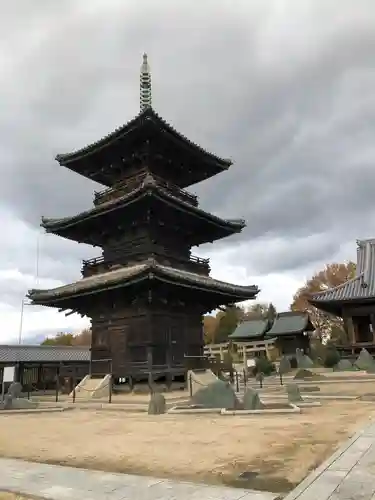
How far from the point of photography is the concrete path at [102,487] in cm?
500

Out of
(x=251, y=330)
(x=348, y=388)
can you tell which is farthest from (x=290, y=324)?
(x=348, y=388)

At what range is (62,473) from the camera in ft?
20.8

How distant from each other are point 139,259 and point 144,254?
0.43m

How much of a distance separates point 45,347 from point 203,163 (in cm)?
2070

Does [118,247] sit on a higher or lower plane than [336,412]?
higher

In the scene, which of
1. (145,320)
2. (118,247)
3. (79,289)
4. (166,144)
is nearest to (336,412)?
(145,320)

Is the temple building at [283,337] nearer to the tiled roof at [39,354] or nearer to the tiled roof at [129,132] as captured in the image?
the tiled roof at [39,354]

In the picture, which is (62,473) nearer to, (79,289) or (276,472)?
(276,472)

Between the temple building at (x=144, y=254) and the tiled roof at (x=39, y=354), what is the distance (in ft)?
28.8

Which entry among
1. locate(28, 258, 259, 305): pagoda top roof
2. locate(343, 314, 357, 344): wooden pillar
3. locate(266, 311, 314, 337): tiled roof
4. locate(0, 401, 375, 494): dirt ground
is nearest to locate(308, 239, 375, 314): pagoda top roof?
locate(343, 314, 357, 344): wooden pillar

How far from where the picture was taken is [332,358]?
108 feet

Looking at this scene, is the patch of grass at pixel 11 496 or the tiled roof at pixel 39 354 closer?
the patch of grass at pixel 11 496

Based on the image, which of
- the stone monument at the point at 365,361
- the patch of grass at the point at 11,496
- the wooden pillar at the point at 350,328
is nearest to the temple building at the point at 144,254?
the stone monument at the point at 365,361

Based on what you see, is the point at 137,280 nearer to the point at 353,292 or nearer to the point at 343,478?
the point at 343,478
